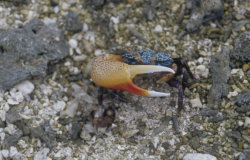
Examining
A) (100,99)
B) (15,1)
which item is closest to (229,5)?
(100,99)

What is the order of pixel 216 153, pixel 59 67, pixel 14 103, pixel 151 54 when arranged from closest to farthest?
pixel 216 153, pixel 151 54, pixel 14 103, pixel 59 67

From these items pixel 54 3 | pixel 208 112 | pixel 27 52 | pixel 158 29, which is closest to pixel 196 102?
pixel 208 112

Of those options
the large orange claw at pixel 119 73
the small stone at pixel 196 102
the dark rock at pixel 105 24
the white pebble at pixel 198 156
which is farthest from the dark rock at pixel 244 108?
the dark rock at pixel 105 24

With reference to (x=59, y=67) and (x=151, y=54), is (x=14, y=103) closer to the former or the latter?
(x=59, y=67)

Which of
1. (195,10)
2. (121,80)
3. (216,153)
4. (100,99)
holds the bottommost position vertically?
(216,153)

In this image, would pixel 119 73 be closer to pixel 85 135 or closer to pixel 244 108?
pixel 85 135

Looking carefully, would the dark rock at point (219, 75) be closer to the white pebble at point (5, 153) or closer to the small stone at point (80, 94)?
the small stone at point (80, 94)
